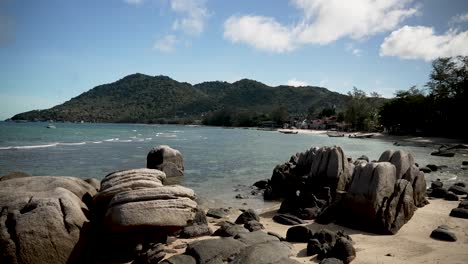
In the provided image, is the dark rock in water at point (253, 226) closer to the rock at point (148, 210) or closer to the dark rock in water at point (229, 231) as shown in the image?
the dark rock in water at point (229, 231)

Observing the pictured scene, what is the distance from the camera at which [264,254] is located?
8.11m

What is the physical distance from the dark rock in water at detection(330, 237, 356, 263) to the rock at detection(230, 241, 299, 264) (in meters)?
1.12

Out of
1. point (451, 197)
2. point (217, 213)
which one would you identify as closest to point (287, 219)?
point (217, 213)

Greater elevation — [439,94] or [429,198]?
[439,94]

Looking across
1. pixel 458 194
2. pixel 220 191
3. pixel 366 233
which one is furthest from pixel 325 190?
pixel 458 194

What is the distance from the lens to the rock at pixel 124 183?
9.30 m

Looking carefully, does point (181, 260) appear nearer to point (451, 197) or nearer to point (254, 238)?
point (254, 238)

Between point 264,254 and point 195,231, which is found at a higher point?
point 264,254

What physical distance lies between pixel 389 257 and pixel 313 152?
10.6 meters

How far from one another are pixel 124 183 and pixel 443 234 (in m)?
9.11

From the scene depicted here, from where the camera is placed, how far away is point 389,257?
28.6 ft

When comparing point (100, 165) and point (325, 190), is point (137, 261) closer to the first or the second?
point (325, 190)

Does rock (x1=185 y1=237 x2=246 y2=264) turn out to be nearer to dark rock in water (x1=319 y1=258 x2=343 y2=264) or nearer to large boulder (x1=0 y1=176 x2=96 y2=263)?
dark rock in water (x1=319 y1=258 x2=343 y2=264)

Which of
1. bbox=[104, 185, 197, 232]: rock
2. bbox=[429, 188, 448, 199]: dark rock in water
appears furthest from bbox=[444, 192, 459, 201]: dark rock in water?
bbox=[104, 185, 197, 232]: rock
